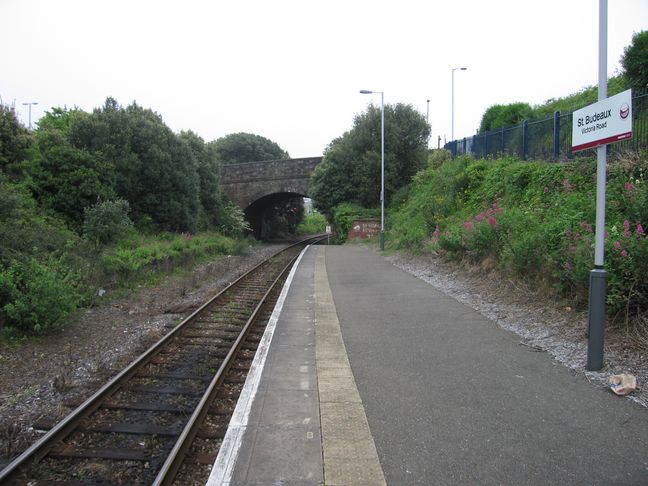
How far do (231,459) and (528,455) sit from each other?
2223 mm

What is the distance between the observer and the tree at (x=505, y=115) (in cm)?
2230

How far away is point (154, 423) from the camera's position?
4.80 m

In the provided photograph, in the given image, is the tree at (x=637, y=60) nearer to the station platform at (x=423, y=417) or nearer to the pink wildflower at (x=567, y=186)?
the pink wildflower at (x=567, y=186)

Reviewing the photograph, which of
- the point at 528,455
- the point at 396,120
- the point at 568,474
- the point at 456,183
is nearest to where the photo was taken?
the point at 568,474

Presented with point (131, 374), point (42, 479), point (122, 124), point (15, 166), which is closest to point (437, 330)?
point (131, 374)

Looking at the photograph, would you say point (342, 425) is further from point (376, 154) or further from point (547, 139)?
point (376, 154)

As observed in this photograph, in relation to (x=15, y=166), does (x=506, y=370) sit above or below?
below

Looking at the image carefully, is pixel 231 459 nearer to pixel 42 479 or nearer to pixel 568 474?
pixel 42 479

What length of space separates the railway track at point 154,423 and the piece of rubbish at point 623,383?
3.76m

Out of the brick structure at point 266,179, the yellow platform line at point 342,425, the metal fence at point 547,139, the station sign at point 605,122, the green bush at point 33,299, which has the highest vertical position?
the brick structure at point 266,179

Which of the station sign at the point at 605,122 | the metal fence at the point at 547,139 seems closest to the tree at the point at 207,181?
the metal fence at the point at 547,139

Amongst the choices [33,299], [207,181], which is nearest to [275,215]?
[207,181]

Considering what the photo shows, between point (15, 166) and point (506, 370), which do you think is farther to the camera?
point (15, 166)

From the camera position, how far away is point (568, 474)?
3.29 metres
